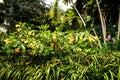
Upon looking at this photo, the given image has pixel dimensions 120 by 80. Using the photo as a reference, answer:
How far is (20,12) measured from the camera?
16.3 meters

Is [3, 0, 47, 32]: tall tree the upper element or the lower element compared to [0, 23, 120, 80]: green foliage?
upper

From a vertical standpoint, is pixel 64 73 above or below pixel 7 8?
below

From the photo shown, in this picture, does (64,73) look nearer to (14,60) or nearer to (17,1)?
(14,60)

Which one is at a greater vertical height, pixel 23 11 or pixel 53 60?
pixel 23 11

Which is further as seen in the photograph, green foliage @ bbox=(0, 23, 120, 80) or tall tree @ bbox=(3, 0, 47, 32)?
tall tree @ bbox=(3, 0, 47, 32)

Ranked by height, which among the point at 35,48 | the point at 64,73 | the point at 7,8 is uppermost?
the point at 7,8

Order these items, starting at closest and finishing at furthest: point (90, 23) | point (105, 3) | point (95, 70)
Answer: point (95, 70) → point (105, 3) → point (90, 23)

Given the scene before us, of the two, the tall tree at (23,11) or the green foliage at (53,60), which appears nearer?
the green foliage at (53,60)

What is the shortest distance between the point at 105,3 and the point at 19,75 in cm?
635

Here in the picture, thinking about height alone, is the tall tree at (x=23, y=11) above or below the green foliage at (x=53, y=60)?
above

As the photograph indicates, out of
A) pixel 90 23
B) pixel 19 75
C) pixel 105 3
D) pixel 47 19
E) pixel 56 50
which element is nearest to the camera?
pixel 19 75

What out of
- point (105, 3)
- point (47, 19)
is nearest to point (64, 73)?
point (105, 3)

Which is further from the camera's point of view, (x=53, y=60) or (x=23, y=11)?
(x=23, y=11)

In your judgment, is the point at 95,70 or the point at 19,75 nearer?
the point at 95,70
